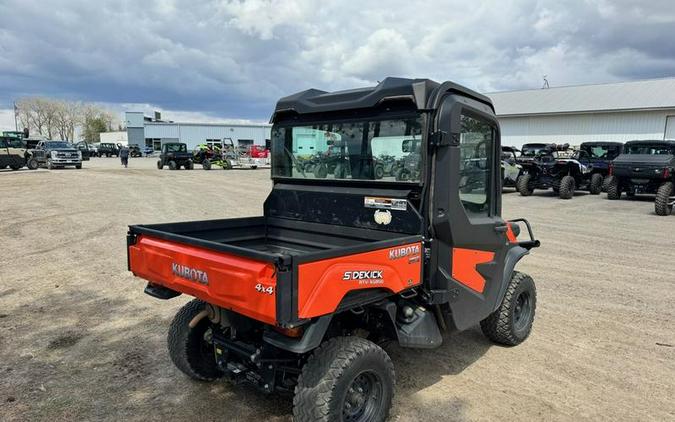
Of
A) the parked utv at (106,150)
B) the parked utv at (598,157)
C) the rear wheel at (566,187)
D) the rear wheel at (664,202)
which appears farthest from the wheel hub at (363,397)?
the parked utv at (106,150)

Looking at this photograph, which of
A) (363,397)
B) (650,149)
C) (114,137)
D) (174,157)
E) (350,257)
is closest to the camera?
(350,257)

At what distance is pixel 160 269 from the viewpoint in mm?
3191

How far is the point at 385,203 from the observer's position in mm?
3465

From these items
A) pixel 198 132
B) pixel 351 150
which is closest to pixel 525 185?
pixel 351 150

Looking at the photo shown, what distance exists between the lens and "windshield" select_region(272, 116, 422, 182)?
11.1 ft

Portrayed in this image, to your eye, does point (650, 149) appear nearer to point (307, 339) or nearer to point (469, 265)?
point (469, 265)

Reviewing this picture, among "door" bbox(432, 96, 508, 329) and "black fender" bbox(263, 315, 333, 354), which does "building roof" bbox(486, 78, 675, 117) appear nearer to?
"door" bbox(432, 96, 508, 329)

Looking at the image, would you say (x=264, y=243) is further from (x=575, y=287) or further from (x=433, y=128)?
(x=575, y=287)

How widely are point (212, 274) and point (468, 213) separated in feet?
6.47

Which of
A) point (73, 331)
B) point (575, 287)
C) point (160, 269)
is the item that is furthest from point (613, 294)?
point (73, 331)

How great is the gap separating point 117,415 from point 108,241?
6.44 metres

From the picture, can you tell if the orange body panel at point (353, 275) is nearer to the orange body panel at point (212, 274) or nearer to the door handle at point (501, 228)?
the orange body panel at point (212, 274)

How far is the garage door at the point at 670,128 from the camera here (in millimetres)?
30609

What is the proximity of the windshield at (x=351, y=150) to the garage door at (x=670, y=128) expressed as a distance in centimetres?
3459
